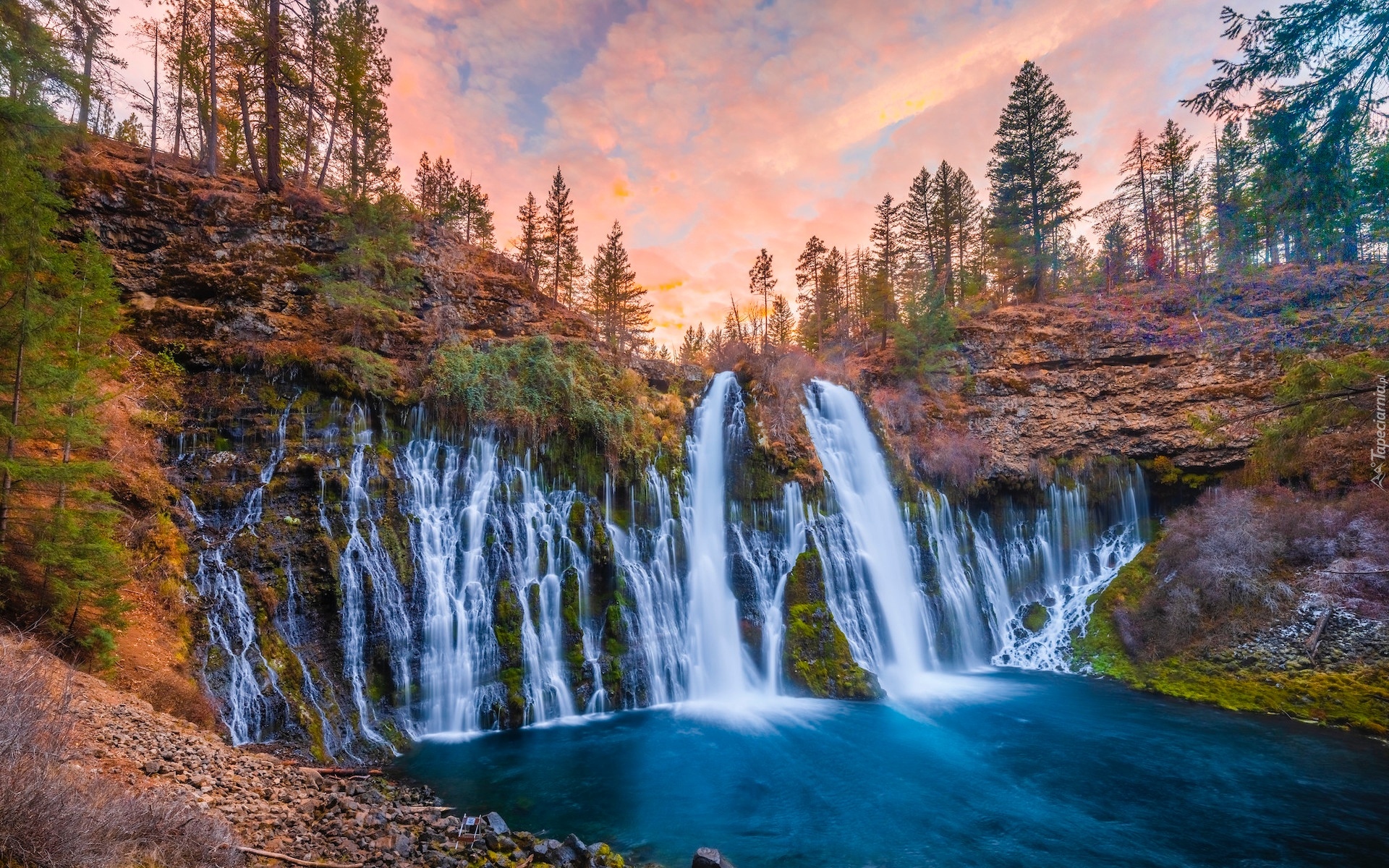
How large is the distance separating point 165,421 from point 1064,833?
17.5 m

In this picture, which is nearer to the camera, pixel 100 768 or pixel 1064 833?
pixel 100 768

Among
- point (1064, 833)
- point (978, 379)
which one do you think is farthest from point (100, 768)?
point (978, 379)

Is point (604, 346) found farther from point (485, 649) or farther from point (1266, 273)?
point (1266, 273)

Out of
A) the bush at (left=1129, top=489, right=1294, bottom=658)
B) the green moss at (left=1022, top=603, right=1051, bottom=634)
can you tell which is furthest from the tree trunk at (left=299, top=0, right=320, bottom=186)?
the bush at (left=1129, top=489, right=1294, bottom=658)

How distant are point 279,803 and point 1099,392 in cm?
2671

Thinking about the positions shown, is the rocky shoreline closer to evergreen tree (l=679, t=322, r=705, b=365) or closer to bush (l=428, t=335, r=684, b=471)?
bush (l=428, t=335, r=684, b=471)

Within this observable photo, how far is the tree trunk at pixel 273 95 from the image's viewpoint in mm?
16375

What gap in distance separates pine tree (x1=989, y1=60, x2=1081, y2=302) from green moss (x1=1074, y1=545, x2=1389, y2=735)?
60.1ft

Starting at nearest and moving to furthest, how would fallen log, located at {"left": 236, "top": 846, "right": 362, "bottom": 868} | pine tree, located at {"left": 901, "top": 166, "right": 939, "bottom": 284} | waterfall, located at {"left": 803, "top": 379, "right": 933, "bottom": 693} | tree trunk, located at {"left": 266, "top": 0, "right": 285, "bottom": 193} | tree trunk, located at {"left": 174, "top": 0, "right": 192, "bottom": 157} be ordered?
fallen log, located at {"left": 236, "top": 846, "right": 362, "bottom": 868} < waterfall, located at {"left": 803, "top": 379, "right": 933, "bottom": 693} < tree trunk, located at {"left": 266, "top": 0, "right": 285, "bottom": 193} < tree trunk, located at {"left": 174, "top": 0, "right": 192, "bottom": 157} < pine tree, located at {"left": 901, "top": 166, "right": 939, "bottom": 284}

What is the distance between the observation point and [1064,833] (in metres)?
8.07

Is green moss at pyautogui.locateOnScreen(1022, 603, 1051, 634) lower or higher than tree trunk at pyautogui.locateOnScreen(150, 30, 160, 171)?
lower

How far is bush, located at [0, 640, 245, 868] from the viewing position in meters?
2.98

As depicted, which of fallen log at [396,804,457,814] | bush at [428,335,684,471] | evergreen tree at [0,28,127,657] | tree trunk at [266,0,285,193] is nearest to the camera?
fallen log at [396,804,457,814]

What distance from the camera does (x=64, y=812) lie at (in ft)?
10.3
